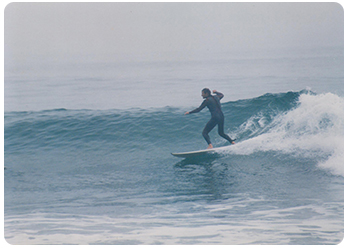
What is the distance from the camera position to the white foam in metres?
6.76

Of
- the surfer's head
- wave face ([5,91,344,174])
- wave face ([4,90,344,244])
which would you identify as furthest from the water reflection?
the surfer's head

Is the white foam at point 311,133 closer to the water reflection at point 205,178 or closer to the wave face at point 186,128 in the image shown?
the wave face at point 186,128

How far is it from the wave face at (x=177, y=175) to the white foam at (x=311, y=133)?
3 centimetres

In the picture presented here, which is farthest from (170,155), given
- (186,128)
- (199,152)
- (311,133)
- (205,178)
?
(311,133)

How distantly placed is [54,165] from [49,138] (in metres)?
1.61

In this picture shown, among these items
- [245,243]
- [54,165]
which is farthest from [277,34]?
[54,165]

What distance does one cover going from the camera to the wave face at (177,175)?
510cm

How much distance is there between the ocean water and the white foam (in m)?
0.02

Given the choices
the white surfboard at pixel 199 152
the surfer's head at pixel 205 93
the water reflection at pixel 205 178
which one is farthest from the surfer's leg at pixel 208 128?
the surfer's head at pixel 205 93

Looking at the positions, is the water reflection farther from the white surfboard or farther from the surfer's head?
the surfer's head

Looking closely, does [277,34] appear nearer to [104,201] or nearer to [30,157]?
[104,201]

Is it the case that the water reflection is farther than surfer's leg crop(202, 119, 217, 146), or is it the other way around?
surfer's leg crop(202, 119, 217, 146)

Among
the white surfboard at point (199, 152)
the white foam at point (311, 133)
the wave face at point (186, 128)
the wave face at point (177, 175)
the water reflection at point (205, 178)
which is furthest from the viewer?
the wave face at point (186, 128)

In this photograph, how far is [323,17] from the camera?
6.50 metres
